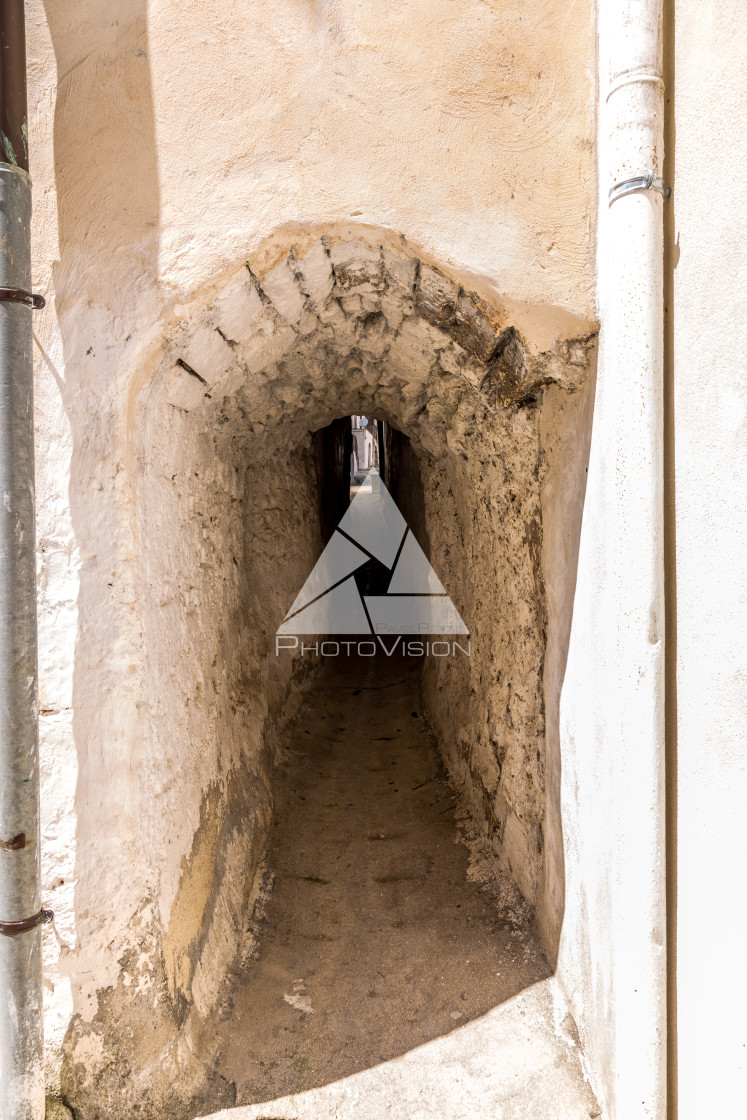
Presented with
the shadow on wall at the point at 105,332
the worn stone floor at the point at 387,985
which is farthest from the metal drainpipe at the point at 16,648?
the worn stone floor at the point at 387,985

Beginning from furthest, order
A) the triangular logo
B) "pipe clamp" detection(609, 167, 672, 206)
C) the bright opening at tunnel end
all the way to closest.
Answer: the triangular logo < the bright opening at tunnel end < "pipe clamp" detection(609, 167, 672, 206)

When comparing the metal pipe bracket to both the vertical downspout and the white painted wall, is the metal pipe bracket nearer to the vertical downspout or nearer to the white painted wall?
the vertical downspout

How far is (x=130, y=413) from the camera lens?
5.59 ft

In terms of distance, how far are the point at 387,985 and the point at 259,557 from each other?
79.6 inches

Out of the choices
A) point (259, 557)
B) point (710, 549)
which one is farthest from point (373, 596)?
point (710, 549)

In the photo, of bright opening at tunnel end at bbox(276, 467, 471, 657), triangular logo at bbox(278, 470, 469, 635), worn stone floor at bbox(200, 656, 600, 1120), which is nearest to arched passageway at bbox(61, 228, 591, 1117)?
worn stone floor at bbox(200, 656, 600, 1120)

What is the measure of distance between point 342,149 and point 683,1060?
241 cm

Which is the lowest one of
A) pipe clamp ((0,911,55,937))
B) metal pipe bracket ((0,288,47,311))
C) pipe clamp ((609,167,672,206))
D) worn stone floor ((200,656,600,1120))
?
worn stone floor ((200,656,600,1120))

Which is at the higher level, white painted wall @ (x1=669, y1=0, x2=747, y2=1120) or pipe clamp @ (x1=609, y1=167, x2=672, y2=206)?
pipe clamp @ (x1=609, y1=167, x2=672, y2=206)

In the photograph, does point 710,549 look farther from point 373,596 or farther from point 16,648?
point 373,596

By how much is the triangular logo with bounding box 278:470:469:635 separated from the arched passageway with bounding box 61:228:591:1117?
0.77 meters

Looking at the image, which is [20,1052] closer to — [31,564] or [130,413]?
[31,564]

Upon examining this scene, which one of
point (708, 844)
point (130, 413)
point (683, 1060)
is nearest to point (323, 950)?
point (683, 1060)

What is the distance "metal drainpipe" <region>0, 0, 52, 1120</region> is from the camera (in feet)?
4.92
